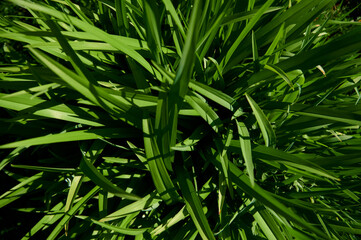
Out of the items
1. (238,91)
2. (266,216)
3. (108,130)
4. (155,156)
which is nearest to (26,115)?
(108,130)

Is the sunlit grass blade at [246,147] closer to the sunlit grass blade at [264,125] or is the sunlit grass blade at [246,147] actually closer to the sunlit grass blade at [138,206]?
the sunlit grass blade at [264,125]

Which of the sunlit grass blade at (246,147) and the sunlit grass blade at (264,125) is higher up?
the sunlit grass blade at (264,125)

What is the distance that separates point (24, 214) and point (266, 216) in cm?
118

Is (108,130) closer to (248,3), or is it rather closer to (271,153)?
(271,153)

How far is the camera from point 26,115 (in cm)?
75

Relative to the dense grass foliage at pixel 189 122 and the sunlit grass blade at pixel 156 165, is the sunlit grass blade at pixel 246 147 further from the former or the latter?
the sunlit grass blade at pixel 156 165

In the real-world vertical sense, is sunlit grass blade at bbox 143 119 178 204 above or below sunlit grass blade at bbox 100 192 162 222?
above

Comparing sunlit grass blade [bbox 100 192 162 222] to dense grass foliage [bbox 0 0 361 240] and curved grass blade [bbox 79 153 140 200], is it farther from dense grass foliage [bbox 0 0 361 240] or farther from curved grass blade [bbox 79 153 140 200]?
curved grass blade [bbox 79 153 140 200]

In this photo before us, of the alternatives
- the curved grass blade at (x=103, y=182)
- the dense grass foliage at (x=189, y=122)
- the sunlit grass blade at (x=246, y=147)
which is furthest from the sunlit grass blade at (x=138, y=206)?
the sunlit grass blade at (x=246, y=147)

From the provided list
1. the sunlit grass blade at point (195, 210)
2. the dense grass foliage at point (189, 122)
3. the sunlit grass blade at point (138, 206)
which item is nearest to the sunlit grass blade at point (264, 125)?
the dense grass foliage at point (189, 122)

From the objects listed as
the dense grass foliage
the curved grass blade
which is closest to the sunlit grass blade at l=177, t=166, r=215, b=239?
the dense grass foliage

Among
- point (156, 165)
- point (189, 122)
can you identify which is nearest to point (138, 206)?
point (156, 165)

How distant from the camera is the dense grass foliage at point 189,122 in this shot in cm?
63

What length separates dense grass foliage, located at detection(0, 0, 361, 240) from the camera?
0.63 m
